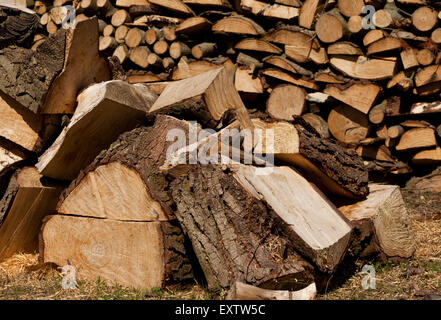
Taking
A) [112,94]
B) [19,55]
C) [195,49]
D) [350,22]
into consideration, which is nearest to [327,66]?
[350,22]

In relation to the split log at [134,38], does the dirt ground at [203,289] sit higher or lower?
lower

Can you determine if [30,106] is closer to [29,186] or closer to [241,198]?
[29,186]

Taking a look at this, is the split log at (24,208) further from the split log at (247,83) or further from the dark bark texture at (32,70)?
the split log at (247,83)

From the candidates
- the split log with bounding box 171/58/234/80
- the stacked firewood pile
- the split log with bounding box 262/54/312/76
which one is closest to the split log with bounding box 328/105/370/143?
the stacked firewood pile

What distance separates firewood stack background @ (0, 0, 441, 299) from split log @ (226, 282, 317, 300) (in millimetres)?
11

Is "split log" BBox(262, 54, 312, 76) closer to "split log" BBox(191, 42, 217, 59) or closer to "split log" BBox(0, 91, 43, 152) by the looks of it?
"split log" BBox(191, 42, 217, 59)

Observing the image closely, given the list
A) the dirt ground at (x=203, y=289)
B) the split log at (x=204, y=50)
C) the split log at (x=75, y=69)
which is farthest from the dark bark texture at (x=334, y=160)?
the split log at (x=204, y=50)

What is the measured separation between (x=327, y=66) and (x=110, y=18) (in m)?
2.56

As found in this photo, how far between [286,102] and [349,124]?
641 millimetres

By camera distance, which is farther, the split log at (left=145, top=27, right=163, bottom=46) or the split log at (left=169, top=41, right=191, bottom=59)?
the split log at (left=145, top=27, right=163, bottom=46)

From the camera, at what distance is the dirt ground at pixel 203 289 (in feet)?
9.48

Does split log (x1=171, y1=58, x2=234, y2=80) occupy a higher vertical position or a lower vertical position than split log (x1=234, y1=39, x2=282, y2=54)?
lower

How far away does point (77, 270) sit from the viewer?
3223mm

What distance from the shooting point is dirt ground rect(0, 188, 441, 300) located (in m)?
2.89
